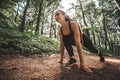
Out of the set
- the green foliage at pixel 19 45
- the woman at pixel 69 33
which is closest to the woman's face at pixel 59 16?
the woman at pixel 69 33

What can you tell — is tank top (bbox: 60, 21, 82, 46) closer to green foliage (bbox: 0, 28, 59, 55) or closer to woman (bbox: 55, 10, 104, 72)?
woman (bbox: 55, 10, 104, 72)

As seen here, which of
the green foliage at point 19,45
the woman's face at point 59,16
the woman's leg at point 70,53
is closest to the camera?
the woman's face at point 59,16

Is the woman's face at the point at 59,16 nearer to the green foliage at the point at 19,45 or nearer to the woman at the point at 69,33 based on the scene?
the woman at the point at 69,33

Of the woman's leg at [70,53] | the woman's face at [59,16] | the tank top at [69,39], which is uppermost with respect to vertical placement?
the woman's face at [59,16]

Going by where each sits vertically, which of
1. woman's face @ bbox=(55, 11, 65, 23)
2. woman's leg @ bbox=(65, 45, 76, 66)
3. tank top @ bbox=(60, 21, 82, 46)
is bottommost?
woman's leg @ bbox=(65, 45, 76, 66)

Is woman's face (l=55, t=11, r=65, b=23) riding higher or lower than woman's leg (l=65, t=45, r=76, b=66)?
higher

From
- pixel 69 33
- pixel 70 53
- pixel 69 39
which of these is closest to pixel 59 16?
pixel 69 33

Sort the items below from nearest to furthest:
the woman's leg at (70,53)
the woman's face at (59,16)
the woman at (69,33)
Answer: the woman at (69,33), the woman's face at (59,16), the woman's leg at (70,53)

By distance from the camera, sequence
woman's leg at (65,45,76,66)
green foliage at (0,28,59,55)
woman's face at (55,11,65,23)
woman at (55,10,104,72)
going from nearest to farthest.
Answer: woman at (55,10,104,72) < woman's face at (55,11,65,23) < woman's leg at (65,45,76,66) < green foliage at (0,28,59,55)

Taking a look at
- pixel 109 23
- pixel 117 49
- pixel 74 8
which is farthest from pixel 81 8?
pixel 117 49

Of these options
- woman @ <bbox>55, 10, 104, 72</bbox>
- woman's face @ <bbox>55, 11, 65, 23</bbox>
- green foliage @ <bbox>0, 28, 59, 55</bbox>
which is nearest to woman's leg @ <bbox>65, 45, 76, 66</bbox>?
woman @ <bbox>55, 10, 104, 72</bbox>

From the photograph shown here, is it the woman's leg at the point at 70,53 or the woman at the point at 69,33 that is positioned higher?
the woman at the point at 69,33

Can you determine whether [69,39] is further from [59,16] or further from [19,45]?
[19,45]

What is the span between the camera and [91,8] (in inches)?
1518
